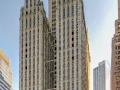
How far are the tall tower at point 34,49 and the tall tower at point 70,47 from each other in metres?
5.89

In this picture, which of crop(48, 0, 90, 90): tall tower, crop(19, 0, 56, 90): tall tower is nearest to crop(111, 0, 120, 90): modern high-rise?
crop(48, 0, 90, 90): tall tower

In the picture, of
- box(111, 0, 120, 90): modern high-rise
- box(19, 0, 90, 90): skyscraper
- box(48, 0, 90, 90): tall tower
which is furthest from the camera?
box(19, 0, 90, 90): skyscraper

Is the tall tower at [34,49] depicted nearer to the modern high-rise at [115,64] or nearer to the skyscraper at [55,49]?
the skyscraper at [55,49]

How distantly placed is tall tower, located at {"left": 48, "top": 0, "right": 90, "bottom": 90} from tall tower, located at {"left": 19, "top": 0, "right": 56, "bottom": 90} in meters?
5.89

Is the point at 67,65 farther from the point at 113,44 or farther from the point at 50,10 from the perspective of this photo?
the point at 50,10

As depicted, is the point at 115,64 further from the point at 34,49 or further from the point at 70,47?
the point at 34,49

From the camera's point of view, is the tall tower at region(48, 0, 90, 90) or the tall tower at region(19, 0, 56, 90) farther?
the tall tower at region(19, 0, 56, 90)

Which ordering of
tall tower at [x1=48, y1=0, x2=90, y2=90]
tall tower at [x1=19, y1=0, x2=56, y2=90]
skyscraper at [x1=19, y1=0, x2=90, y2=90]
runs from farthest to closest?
tall tower at [x1=19, y1=0, x2=56, y2=90] → skyscraper at [x1=19, y1=0, x2=90, y2=90] → tall tower at [x1=48, y1=0, x2=90, y2=90]

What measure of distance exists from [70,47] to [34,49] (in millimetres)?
13644

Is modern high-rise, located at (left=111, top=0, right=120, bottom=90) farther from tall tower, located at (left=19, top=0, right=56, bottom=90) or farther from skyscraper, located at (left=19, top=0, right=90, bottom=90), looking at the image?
tall tower, located at (left=19, top=0, right=56, bottom=90)

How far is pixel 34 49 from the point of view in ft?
410

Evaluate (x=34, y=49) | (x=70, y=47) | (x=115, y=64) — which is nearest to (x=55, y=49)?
(x=34, y=49)

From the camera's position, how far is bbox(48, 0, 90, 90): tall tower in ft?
388

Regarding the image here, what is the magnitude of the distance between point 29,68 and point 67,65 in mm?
14036
